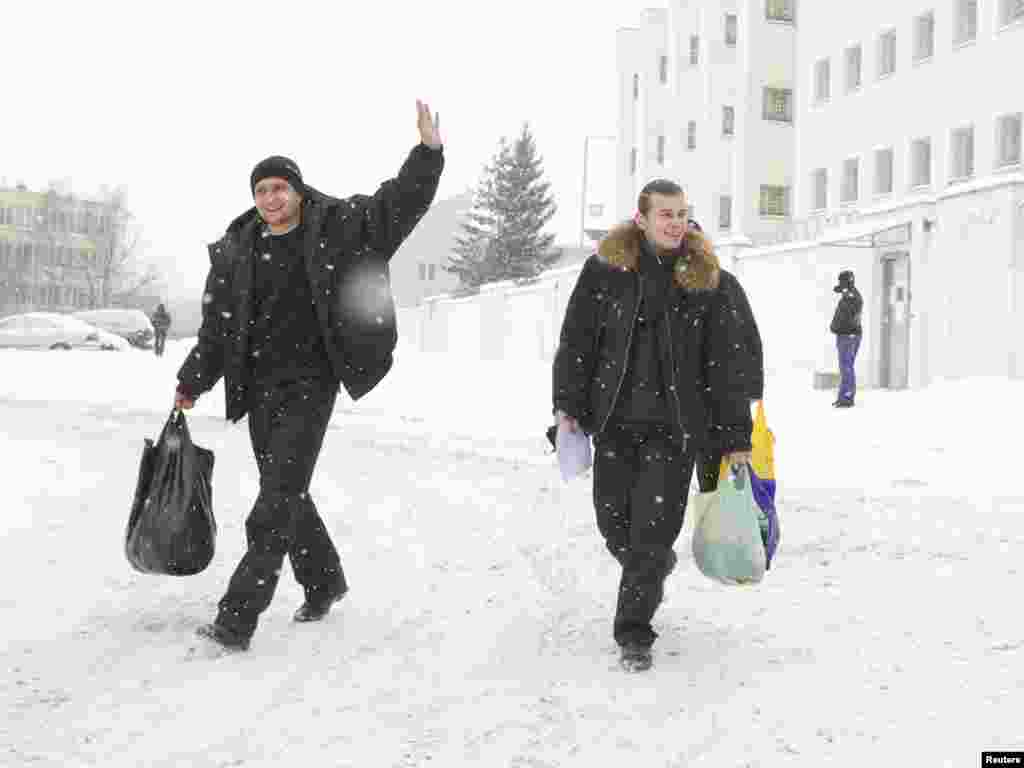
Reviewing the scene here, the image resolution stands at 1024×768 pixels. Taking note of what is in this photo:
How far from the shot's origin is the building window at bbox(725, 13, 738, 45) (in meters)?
44.7

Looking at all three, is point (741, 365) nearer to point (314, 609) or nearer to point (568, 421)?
point (568, 421)

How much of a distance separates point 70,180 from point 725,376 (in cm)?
9625

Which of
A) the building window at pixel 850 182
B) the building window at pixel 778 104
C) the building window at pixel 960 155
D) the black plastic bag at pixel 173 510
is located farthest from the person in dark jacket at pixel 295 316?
the building window at pixel 778 104

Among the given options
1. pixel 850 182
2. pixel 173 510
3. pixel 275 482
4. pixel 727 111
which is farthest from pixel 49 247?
pixel 275 482

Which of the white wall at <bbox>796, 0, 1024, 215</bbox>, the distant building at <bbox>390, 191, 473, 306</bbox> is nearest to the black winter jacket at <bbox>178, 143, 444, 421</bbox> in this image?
the white wall at <bbox>796, 0, 1024, 215</bbox>

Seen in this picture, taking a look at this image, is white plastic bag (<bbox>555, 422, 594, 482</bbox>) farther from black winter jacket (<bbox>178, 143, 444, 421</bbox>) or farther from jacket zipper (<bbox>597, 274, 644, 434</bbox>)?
black winter jacket (<bbox>178, 143, 444, 421</bbox>)

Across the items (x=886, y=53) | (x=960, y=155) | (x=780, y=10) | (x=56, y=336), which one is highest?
(x=780, y=10)

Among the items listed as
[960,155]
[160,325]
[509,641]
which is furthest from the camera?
[160,325]

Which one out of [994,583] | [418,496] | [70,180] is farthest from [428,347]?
[70,180]

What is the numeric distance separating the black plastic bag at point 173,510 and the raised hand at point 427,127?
1477mm

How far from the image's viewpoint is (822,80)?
38.1 metres

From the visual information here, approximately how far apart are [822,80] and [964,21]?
22.7 feet

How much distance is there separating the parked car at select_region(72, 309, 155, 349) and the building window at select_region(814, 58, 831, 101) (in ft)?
84.6

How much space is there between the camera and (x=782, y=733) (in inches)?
152
